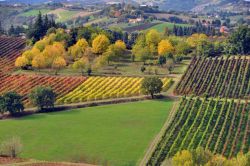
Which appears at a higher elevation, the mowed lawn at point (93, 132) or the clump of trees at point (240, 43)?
the clump of trees at point (240, 43)

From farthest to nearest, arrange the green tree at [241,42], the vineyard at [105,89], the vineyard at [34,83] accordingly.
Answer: the green tree at [241,42] → the vineyard at [34,83] → the vineyard at [105,89]

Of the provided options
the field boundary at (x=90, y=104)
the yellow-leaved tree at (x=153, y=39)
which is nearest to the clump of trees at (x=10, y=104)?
the field boundary at (x=90, y=104)

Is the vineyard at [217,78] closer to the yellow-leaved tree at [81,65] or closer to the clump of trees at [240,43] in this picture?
the clump of trees at [240,43]

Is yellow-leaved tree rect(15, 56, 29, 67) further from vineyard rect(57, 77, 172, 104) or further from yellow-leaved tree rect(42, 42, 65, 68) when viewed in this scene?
vineyard rect(57, 77, 172, 104)

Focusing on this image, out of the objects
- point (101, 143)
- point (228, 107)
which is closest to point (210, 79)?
point (228, 107)

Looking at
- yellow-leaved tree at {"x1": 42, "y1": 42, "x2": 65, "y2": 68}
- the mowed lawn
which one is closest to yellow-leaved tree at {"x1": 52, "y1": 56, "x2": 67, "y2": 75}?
yellow-leaved tree at {"x1": 42, "y1": 42, "x2": 65, "y2": 68}

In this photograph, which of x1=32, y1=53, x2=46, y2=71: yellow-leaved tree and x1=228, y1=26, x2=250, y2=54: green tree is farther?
x1=228, y1=26, x2=250, y2=54: green tree
